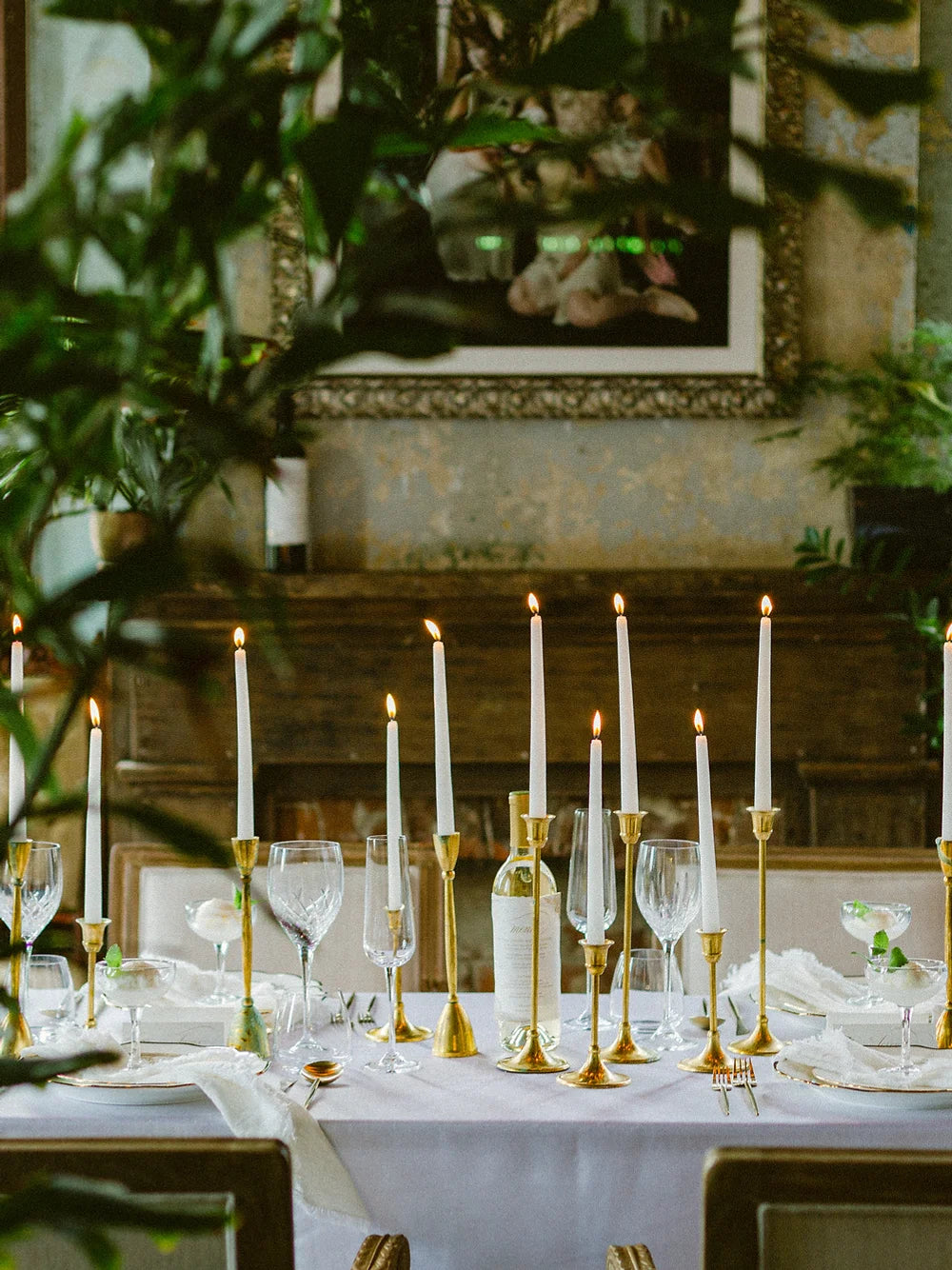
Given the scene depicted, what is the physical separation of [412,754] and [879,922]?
1505 mm

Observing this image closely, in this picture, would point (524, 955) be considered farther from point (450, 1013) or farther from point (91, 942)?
point (91, 942)

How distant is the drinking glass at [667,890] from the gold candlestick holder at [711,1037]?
0.31ft

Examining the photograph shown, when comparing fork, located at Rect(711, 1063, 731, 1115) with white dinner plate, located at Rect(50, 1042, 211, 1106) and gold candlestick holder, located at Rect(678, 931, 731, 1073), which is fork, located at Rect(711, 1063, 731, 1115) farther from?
white dinner plate, located at Rect(50, 1042, 211, 1106)

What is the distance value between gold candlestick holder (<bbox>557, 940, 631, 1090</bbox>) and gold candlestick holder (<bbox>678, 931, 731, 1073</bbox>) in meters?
0.08

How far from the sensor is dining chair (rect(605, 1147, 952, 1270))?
872mm

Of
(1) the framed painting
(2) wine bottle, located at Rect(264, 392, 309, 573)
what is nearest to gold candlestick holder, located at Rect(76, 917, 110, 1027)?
(2) wine bottle, located at Rect(264, 392, 309, 573)

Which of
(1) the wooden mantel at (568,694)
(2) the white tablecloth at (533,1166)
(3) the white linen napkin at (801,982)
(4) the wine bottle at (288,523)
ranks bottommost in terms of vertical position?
(2) the white tablecloth at (533,1166)

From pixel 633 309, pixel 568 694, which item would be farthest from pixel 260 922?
pixel 633 309

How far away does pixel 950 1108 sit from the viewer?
1.31m

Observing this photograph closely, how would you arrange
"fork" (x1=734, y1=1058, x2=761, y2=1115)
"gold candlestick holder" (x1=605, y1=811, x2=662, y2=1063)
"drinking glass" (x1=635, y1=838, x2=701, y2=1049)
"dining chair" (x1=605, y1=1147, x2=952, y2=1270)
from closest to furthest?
"dining chair" (x1=605, y1=1147, x2=952, y2=1270) < "fork" (x1=734, y1=1058, x2=761, y2=1115) < "gold candlestick holder" (x1=605, y1=811, x2=662, y2=1063) < "drinking glass" (x1=635, y1=838, x2=701, y2=1049)

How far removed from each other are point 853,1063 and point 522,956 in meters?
0.36

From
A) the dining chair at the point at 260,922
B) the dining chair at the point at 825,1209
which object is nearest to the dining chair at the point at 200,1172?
the dining chair at the point at 825,1209

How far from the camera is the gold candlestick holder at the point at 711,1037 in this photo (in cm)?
144

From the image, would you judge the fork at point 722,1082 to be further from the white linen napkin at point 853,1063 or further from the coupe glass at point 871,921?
the coupe glass at point 871,921
